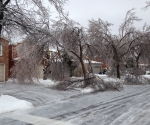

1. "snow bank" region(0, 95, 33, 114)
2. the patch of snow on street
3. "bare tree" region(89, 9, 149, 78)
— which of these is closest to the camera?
"snow bank" region(0, 95, 33, 114)

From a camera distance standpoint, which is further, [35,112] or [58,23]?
[58,23]

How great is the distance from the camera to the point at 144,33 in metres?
23.3

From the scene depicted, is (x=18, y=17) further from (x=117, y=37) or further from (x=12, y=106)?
(x=117, y=37)

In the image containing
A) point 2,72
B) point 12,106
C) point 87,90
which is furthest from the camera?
point 2,72

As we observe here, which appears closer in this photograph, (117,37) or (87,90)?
(87,90)

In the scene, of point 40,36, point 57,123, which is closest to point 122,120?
point 57,123

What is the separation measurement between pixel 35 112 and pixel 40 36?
179 inches

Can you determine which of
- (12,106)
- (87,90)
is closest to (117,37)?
(87,90)

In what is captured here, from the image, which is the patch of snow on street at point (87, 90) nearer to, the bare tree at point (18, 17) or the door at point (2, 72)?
the bare tree at point (18, 17)

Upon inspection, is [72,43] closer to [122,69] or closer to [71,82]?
[71,82]

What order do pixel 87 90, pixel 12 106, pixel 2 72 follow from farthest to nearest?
1. pixel 2 72
2. pixel 87 90
3. pixel 12 106

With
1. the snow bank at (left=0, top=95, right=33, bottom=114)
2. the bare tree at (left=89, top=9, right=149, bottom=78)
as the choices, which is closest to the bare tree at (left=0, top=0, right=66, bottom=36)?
the snow bank at (left=0, top=95, right=33, bottom=114)

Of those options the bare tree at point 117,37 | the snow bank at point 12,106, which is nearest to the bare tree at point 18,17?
the snow bank at point 12,106

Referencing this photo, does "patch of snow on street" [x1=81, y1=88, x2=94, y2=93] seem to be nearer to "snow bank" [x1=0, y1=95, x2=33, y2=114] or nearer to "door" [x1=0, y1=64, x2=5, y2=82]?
"snow bank" [x1=0, y1=95, x2=33, y2=114]
